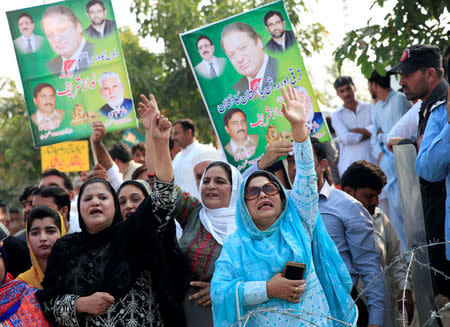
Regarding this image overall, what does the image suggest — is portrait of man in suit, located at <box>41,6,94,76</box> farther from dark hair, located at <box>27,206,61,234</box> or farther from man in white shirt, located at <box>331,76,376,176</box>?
man in white shirt, located at <box>331,76,376,176</box>

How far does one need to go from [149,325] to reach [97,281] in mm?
402

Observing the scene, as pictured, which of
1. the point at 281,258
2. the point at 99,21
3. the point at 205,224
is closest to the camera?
the point at 281,258

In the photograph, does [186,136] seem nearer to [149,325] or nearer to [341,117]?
[341,117]

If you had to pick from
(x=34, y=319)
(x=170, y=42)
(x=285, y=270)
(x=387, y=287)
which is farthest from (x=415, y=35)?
(x=170, y=42)

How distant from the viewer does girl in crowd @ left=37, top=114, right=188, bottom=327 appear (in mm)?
3793

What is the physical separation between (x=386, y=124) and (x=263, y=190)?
11.9 feet

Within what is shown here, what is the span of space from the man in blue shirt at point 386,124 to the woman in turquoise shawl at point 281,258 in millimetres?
2991

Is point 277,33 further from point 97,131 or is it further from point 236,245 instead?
point 236,245

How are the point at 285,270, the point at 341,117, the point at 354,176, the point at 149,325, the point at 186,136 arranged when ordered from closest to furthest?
the point at 285,270 < the point at 149,325 < the point at 354,176 < the point at 186,136 < the point at 341,117

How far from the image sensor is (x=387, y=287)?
4.50 metres

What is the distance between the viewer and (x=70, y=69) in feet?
20.2

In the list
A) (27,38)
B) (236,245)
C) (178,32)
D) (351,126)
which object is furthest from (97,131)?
(178,32)

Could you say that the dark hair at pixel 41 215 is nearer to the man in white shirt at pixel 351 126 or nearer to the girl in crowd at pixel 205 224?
the girl in crowd at pixel 205 224

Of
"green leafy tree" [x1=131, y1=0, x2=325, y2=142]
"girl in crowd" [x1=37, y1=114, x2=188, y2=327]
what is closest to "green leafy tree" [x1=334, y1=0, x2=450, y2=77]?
"girl in crowd" [x1=37, y1=114, x2=188, y2=327]
